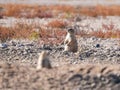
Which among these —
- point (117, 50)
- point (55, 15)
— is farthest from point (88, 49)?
point (55, 15)

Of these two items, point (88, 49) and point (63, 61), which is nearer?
point (63, 61)

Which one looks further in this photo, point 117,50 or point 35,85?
point 117,50

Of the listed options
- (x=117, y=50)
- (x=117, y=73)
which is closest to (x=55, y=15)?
(x=117, y=50)

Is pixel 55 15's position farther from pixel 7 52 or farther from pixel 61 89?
pixel 61 89

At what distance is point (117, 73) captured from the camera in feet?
28.7

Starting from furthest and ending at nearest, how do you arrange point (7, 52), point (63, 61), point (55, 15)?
point (55, 15)
point (7, 52)
point (63, 61)

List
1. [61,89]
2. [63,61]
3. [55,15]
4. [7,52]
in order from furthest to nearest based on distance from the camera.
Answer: [55,15], [7,52], [63,61], [61,89]

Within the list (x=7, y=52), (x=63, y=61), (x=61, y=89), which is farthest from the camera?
(x=7, y=52)

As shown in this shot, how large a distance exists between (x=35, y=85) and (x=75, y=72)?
0.73 metres

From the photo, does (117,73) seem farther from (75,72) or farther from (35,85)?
(35,85)

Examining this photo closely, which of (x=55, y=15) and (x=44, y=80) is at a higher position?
(x=44, y=80)

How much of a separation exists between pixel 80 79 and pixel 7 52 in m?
4.71

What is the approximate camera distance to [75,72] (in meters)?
8.60

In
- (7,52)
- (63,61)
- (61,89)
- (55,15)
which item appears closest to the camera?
(61,89)
